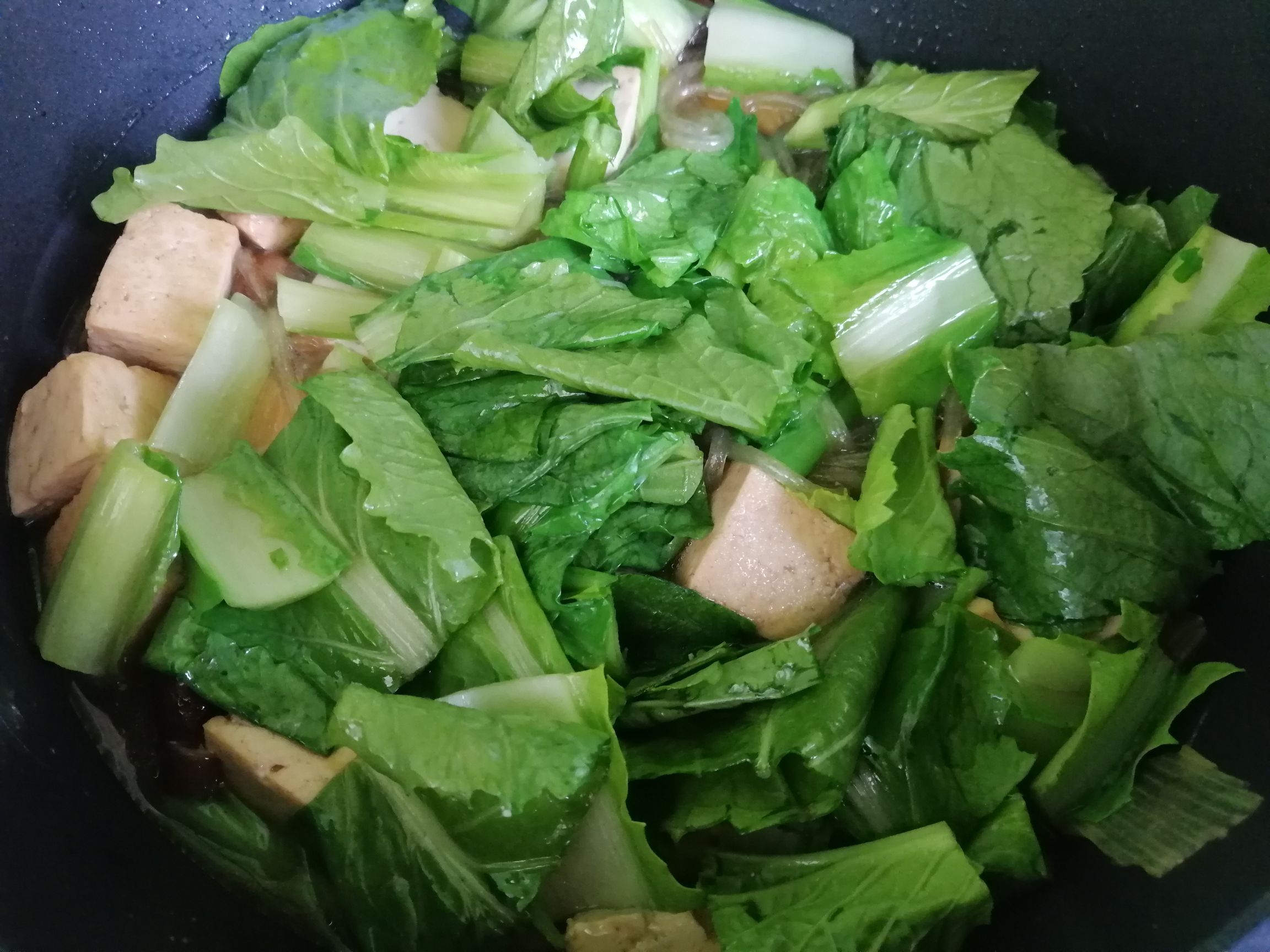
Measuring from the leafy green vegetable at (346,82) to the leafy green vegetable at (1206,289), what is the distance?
1621 mm

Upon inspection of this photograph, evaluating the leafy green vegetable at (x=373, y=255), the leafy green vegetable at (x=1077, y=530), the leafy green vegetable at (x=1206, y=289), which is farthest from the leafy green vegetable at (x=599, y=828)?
the leafy green vegetable at (x=1206, y=289)

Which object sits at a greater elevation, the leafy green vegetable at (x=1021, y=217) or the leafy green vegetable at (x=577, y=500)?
the leafy green vegetable at (x=1021, y=217)

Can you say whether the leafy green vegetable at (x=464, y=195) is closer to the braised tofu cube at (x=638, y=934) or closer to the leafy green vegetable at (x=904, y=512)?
the leafy green vegetable at (x=904, y=512)

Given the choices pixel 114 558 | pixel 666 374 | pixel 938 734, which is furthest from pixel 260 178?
pixel 938 734

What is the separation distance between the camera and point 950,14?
7.06 feet

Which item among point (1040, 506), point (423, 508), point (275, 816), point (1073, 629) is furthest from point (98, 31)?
point (1073, 629)

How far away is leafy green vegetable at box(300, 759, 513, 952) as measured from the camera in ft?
4.85

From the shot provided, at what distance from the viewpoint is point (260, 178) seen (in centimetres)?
191

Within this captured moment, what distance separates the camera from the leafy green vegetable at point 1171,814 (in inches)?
52.1

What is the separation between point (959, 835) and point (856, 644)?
360 millimetres

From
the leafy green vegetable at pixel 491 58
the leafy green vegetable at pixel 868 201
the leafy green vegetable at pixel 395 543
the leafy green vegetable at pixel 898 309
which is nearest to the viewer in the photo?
the leafy green vegetable at pixel 395 543

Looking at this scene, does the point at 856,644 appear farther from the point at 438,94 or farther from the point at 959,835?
the point at 438,94

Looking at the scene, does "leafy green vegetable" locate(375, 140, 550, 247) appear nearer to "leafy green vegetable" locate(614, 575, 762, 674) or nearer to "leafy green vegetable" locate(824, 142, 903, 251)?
"leafy green vegetable" locate(824, 142, 903, 251)

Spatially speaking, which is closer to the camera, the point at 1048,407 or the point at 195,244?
the point at 1048,407
